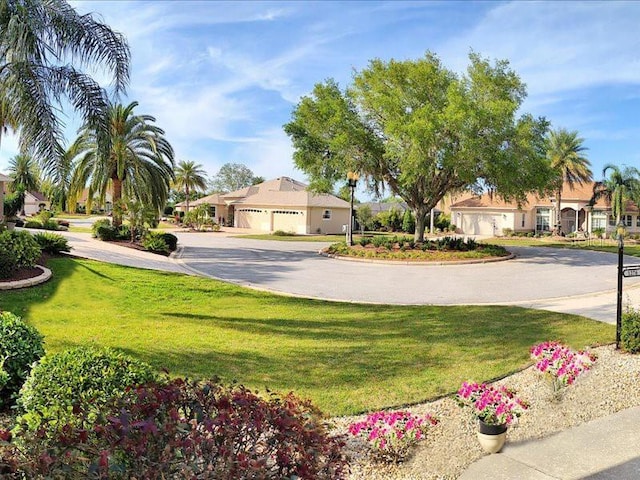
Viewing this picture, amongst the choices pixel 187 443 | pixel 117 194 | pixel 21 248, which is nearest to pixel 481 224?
pixel 117 194

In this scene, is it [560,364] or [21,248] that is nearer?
[560,364]

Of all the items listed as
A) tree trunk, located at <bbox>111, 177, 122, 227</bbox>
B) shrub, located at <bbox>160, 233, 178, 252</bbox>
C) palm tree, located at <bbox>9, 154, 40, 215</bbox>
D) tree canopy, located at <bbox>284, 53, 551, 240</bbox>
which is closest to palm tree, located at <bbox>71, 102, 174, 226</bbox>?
tree trunk, located at <bbox>111, 177, 122, 227</bbox>

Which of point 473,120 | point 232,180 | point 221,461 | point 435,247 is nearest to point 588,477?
point 221,461

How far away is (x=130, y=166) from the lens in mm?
26047

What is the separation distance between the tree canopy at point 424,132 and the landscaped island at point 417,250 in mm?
1766

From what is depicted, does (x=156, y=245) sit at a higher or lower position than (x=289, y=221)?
lower

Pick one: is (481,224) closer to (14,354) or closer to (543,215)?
Result: (543,215)

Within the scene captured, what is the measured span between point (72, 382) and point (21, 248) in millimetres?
10183

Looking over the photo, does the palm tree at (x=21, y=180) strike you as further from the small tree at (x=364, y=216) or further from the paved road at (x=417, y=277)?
the small tree at (x=364, y=216)

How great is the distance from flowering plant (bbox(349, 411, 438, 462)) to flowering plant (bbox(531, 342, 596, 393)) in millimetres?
1990

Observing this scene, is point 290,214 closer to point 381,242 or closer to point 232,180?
point 381,242

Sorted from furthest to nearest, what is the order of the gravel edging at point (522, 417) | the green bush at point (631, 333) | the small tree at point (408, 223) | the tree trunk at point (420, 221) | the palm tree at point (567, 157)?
the small tree at point (408, 223) → the palm tree at point (567, 157) → the tree trunk at point (420, 221) → the green bush at point (631, 333) → the gravel edging at point (522, 417)

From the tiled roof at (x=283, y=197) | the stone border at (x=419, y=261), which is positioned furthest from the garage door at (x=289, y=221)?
the stone border at (x=419, y=261)

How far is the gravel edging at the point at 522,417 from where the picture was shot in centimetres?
419
